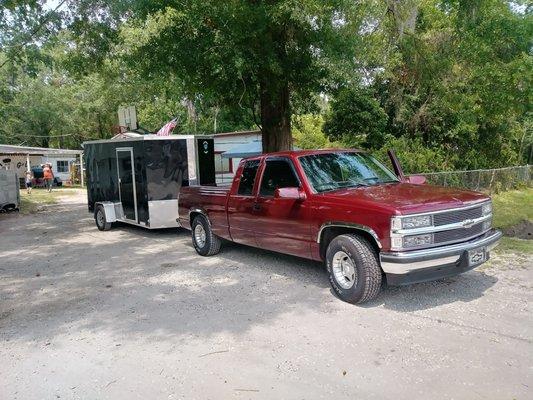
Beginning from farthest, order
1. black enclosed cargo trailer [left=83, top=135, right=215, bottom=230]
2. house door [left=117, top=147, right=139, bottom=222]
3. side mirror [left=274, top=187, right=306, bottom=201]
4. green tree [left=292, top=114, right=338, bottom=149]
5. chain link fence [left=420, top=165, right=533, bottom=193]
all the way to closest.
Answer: green tree [left=292, top=114, right=338, bottom=149] → chain link fence [left=420, top=165, right=533, bottom=193] → house door [left=117, top=147, right=139, bottom=222] → black enclosed cargo trailer [left=83, top=135, right=215, bottom=230] → side mirror [left=274, top=187, right=306, bottom=201]

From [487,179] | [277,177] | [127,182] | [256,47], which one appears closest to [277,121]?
[256,47]

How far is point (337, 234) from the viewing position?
20.1 ft

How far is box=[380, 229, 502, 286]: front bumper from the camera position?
205 inches

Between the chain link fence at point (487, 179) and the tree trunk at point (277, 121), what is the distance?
230 inches

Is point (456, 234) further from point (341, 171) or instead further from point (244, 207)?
point (244, 207)

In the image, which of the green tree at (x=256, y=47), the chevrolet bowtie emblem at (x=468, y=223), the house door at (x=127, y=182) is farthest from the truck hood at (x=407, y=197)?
the house door at (x=127, y=182)

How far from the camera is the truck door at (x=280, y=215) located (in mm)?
6500

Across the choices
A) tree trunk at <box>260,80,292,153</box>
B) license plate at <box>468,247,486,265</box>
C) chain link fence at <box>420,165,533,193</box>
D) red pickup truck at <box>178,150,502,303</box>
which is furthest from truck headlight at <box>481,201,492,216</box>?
chain link fence at <box>420,165,533,193</box>

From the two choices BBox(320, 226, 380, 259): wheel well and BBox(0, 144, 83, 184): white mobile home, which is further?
BBox(0, 144, 83, 184): white mobile home

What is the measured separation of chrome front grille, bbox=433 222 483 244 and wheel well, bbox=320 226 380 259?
0.67m

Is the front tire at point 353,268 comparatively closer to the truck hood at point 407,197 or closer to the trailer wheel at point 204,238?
the truck hood at point 407,197

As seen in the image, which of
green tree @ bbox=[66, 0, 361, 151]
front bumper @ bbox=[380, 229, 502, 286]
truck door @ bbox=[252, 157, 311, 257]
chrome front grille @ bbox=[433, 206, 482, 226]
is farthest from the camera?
green tree @ bbox=[66, 0, 361, 151]

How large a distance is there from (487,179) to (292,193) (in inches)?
582

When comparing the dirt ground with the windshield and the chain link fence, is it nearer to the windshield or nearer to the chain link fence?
the windshield
